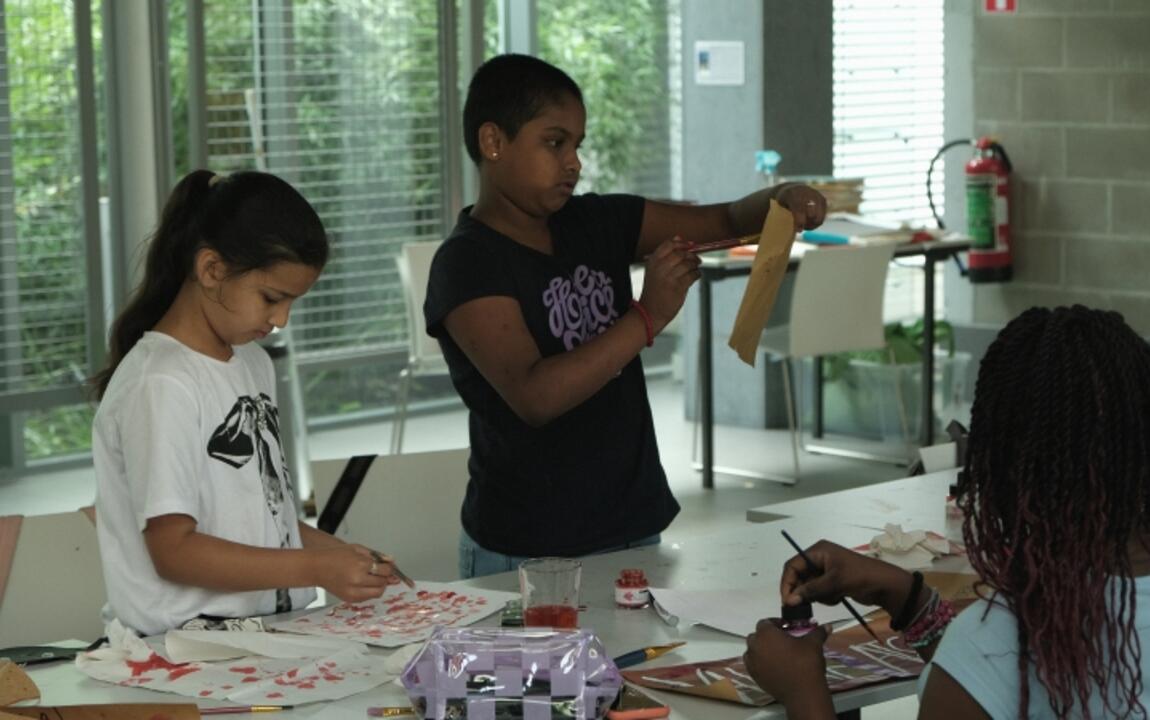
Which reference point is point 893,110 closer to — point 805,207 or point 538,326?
point 805,207

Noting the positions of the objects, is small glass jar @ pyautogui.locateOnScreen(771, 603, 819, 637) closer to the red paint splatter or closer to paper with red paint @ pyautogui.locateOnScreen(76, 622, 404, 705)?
paper with red paint @ pyautogui.locateOnScreen(76, 622, 404, 705)

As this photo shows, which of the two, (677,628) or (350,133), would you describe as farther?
(350,133)

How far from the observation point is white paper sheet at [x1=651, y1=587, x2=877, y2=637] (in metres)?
2.34

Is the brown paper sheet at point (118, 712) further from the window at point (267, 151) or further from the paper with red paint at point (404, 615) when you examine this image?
the window at point (267, 151)

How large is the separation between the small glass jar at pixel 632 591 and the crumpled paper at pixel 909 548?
412mm

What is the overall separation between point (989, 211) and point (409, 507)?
4.44 metres

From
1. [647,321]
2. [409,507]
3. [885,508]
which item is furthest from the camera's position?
[409,507]

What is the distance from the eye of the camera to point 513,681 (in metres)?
1.90

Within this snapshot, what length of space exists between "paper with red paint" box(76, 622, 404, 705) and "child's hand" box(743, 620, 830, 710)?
441 millimetres

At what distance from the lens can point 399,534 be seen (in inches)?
123

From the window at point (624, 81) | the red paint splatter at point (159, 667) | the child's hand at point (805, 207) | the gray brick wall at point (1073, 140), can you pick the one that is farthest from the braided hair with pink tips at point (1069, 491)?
the window at point (624, 81)

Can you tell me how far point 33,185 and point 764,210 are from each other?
359cm

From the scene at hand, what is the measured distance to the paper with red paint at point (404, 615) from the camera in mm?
2322

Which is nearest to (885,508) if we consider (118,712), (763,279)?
(763,279)
